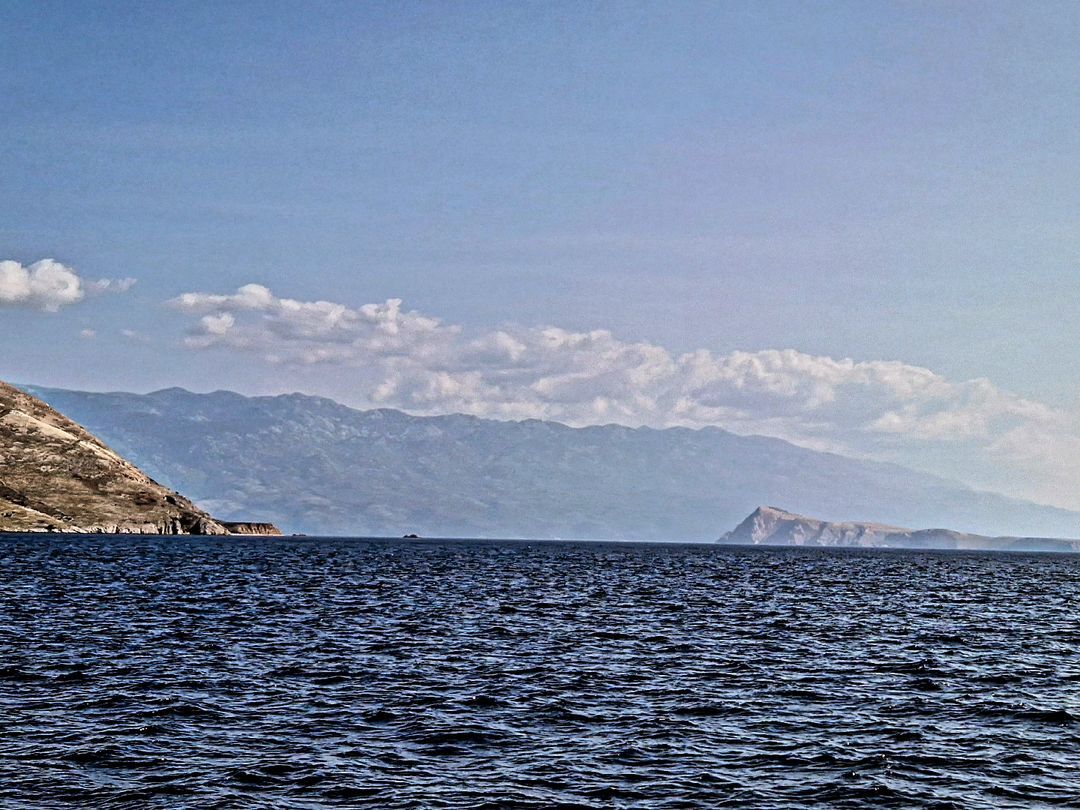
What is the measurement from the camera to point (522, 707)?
1570 inches

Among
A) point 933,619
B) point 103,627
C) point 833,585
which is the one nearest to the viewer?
point 103,627

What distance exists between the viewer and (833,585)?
129750 millimetres

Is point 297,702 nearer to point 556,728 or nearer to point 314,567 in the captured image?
point 556,728

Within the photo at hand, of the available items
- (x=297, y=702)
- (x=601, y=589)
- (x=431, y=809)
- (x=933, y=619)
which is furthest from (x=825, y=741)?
(x=601, y=589)

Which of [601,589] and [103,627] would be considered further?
[601,589]

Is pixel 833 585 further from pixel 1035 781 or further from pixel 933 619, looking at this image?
pixel 1035 781

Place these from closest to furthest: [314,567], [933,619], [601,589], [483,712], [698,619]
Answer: [483,712] → [698,619] → [933,619] → [601,589] → [314,567]

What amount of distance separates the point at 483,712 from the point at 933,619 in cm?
5507

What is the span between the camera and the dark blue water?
29203 millimetres

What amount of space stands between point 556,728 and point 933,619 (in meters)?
55.3

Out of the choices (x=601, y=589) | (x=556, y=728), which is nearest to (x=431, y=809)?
(x=556, y=728)

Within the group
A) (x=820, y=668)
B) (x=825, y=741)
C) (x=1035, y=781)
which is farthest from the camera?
(x=820, y=668)

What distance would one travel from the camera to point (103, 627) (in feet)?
201

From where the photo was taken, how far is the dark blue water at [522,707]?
95.8 feet
